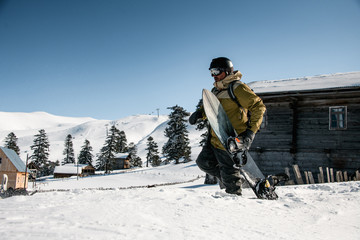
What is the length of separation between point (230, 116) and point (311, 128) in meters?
11.7

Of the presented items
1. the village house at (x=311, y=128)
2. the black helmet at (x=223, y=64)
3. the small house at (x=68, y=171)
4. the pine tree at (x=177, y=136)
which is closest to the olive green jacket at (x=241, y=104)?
the black helmet at (x=223, y=64)

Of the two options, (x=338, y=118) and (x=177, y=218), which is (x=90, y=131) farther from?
(x=177, y=218)

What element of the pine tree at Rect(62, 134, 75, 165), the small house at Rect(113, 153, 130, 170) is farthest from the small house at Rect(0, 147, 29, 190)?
the pine tree at Rect(62, 134, 75, 165)

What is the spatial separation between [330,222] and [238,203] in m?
1.01

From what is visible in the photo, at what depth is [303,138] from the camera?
13625mm

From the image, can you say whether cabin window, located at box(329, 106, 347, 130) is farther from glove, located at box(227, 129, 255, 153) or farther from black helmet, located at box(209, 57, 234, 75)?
glove, located at box(227, 129, 255, 153)

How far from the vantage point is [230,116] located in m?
3.88

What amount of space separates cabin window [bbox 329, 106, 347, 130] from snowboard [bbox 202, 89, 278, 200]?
1170cm

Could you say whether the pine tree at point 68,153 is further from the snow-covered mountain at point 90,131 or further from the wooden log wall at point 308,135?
the wooden log wall at point 308,135

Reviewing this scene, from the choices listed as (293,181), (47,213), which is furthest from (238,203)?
(293,181)

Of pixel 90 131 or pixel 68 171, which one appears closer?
pixel 68 171

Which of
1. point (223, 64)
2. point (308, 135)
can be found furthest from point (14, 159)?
point (223, 64)

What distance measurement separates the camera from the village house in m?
12.9

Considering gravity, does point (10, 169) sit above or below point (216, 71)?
below
